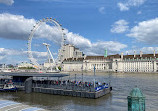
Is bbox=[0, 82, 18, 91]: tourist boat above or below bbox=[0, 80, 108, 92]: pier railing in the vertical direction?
below

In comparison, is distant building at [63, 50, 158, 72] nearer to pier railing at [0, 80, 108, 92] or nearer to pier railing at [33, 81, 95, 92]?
pier railing at [0, 80, 108, 92]

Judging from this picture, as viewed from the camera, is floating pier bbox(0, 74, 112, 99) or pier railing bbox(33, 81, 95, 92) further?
→ pier railing bbox(33, 81, 95, 92)

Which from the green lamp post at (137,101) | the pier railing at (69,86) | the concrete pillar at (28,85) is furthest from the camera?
the concrete pillar at (28,85)

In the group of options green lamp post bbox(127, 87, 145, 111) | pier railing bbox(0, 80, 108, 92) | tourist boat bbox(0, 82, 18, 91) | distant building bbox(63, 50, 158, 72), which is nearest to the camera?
green lamp post bbox(127, 87, 145, 111)

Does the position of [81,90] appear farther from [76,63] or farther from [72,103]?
[76,63]

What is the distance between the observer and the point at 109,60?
598 ft

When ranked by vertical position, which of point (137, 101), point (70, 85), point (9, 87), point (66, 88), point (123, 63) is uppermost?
point (123, 63)

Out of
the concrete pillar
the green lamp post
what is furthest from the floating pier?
the green lamp post

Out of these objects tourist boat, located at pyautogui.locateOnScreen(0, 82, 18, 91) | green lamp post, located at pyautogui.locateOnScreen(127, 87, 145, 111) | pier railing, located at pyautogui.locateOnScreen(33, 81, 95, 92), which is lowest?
tourist boat, located at pyautogui.locateOnScreen(0, 82, 18, 91)

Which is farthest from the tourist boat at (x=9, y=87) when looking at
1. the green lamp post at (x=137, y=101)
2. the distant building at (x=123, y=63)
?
the distant building at (x=123, y=63)

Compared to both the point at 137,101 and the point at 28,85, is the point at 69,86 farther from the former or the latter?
the point at 137,101

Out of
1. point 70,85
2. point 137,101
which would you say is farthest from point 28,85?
point 137,101

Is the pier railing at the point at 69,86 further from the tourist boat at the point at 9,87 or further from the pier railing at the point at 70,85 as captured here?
the tourist boat at the point at 9,87

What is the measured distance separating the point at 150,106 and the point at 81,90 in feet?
36.6
